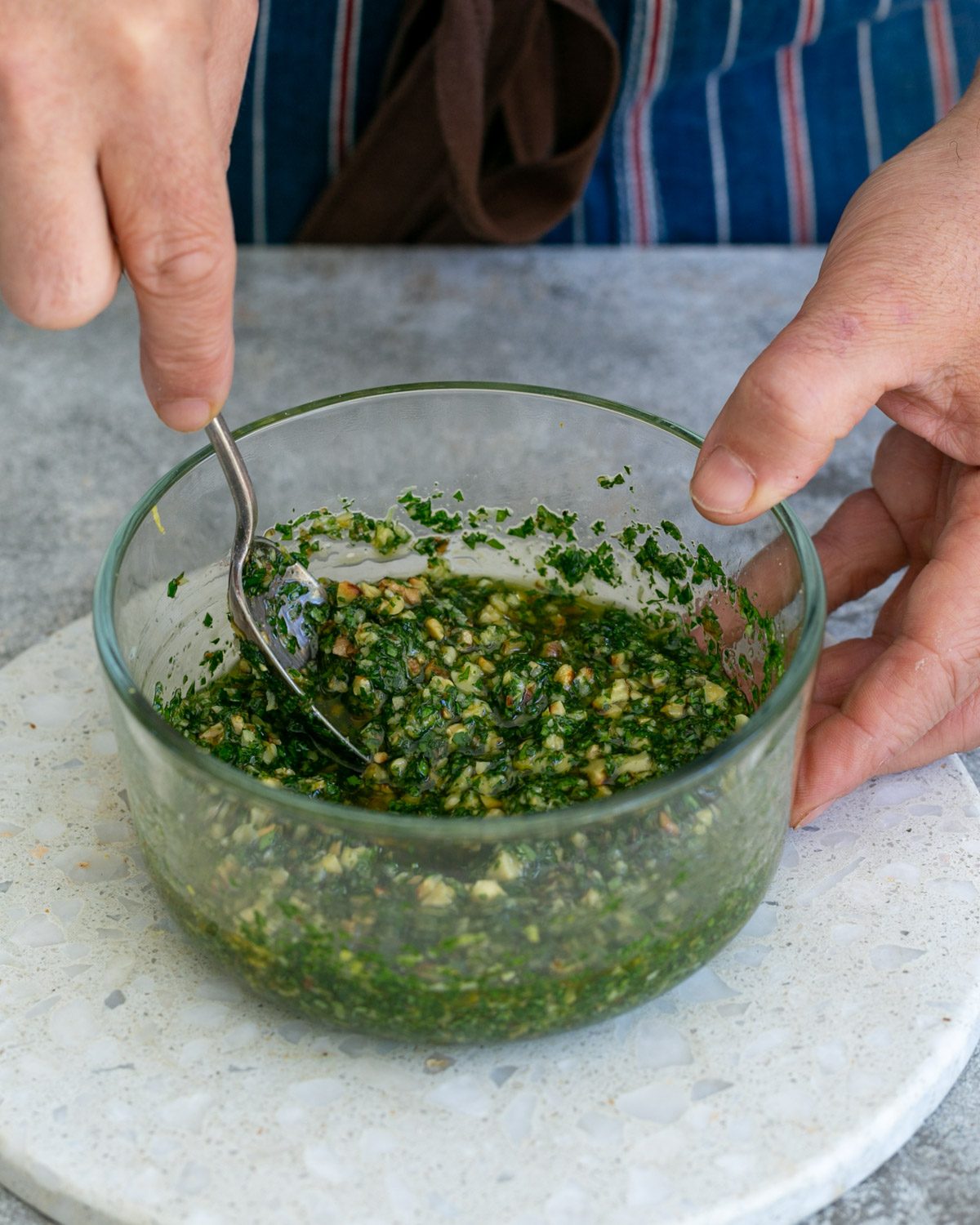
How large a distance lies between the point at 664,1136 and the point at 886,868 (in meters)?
0.40

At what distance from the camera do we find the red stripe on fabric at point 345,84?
2.32m

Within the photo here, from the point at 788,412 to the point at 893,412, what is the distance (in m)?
0.27

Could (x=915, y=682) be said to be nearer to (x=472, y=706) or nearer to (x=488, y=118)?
(x=472, y=706)

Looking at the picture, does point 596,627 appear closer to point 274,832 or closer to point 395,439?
point 395,439

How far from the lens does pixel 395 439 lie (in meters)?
1.53

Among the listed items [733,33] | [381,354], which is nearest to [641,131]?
[733,33]

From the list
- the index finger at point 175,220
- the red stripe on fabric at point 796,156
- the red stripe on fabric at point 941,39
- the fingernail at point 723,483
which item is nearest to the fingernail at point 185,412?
the index finger at point 175,220

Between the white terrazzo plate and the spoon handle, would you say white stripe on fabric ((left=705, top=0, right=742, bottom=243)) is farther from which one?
the white terrazzo plate

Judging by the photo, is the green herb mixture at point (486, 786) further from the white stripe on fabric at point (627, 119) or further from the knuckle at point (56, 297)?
the white stripe on fabric at point (627, 119)

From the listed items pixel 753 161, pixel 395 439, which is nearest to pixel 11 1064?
pixel 395 439

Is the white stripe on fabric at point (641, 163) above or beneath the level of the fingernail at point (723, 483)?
beneath

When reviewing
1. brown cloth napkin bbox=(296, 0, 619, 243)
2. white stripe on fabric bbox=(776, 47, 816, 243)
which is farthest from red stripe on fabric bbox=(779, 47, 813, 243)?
brown cloth napkin bbox=(296, 0, 619, 243)

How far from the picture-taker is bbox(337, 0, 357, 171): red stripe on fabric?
7.61ft

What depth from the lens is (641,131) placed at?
2.55m
